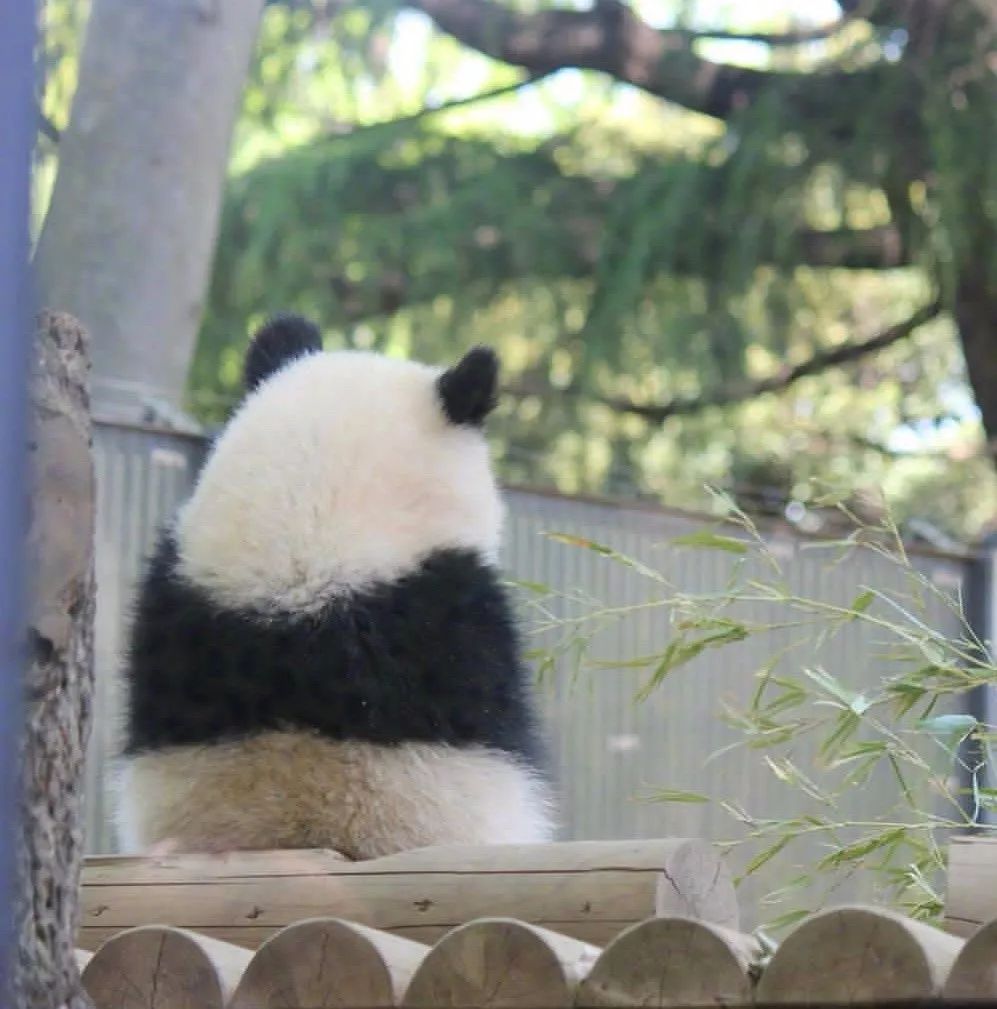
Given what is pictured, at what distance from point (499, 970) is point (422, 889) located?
29 centimetres

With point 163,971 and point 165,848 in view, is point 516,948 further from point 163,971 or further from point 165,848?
point 165,848

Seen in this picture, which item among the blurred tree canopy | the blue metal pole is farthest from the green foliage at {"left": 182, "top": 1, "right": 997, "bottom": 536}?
the blue metal pole

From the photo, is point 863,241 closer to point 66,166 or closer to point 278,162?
point 278,162

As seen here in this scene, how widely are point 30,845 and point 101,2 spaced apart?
3507mm

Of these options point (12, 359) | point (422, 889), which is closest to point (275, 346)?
point (422, 889)

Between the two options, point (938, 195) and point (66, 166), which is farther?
point (938, 195)

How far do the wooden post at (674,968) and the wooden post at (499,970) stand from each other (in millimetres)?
30

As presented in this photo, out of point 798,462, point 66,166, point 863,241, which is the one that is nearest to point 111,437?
point 66,166

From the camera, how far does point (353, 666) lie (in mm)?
2014

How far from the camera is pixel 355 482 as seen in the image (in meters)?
2.14

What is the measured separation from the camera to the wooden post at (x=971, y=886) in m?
1.57

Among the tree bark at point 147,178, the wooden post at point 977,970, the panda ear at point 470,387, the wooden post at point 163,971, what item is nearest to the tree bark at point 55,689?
the wooden post at point 163,971

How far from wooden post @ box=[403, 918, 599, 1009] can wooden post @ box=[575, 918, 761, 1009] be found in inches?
1.2

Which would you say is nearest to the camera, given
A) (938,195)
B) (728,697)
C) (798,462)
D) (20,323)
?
(20,323)
